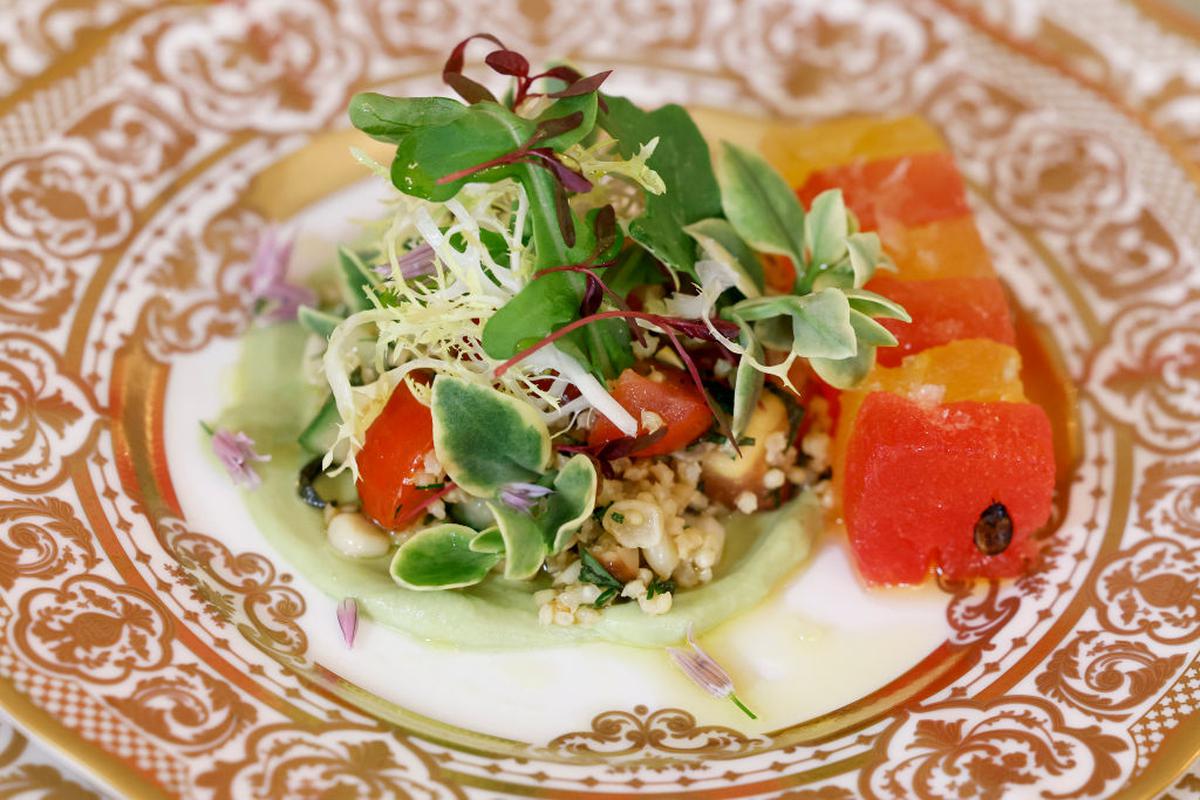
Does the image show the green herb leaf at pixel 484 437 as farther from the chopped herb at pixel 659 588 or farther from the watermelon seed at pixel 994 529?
the watermelon seed at pixel 994 529

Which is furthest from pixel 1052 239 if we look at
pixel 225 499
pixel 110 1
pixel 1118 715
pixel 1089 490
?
pixel 110 1

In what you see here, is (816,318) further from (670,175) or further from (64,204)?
(64,204)

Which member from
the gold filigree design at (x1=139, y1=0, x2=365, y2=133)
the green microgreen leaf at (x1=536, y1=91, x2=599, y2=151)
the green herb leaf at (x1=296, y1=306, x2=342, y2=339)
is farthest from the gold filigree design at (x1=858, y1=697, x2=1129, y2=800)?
the gold filigree design at (x1=139, y1=0, x2=365, y2=133)

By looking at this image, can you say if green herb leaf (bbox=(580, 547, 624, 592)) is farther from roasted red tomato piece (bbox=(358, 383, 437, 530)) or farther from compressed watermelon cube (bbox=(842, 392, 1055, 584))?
compressed watermelon cube (bbox=(842, 392, 1055, 584))

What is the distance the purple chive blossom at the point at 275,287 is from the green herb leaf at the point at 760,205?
117 centimetres

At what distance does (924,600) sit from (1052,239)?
1318 millimetres

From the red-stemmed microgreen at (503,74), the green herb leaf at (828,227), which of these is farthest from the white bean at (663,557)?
the red-stemmed microgreen at (503,74)

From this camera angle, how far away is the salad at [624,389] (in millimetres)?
2451

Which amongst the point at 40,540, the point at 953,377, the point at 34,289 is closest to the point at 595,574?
the point at 953,377

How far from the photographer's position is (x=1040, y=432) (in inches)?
103

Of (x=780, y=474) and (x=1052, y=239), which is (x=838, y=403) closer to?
(x=780, y=474)

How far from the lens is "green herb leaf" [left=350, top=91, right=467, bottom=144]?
239 centimetres

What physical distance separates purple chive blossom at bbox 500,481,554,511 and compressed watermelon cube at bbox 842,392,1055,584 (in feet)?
2.44

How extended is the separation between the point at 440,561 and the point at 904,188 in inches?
61.1
